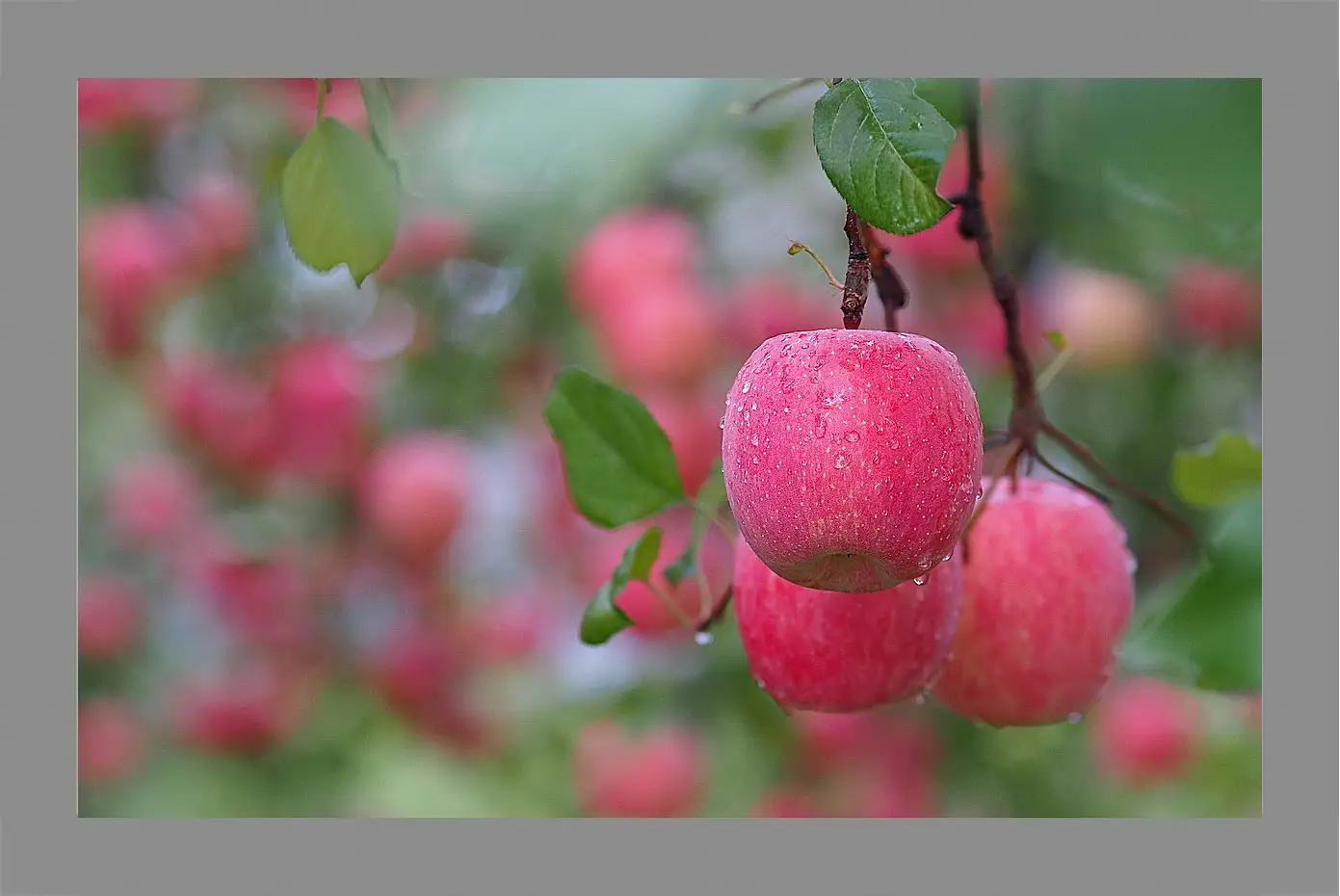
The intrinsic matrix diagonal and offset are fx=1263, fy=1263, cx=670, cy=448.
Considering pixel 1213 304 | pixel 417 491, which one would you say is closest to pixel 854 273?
pixel 1213 304

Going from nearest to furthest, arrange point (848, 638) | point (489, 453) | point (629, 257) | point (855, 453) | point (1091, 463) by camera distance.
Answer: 1. point (855, 453)
2. point (848, 638)
3. point (1091, 463)
4. point (629, 257)
5. point (489, 453)

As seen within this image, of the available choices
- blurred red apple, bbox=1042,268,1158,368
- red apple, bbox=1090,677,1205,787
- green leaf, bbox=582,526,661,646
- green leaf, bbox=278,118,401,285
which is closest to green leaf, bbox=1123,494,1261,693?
green leaf, bbox=582,526,661,646

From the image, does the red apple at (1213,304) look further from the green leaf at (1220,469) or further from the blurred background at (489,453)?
the green leaf at (1220,469)

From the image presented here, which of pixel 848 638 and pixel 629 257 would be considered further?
pixel 629 257

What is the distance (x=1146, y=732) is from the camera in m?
1.60

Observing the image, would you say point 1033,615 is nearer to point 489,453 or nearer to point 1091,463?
point 1091,463

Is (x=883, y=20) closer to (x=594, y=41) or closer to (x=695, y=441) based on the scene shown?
(x=594, y=41)

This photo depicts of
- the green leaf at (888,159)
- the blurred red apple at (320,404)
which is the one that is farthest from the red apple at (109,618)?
the green leaf at (888,159)

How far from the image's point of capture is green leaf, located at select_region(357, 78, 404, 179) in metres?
0.74

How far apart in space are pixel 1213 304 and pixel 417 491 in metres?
0.96

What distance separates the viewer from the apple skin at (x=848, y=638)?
62cm

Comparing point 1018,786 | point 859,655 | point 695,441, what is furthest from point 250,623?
point 859,655

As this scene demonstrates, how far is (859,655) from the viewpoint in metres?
0.62

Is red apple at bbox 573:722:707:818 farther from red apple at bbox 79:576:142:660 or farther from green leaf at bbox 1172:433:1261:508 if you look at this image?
green leaf at bbox 1172:433:1261:508
